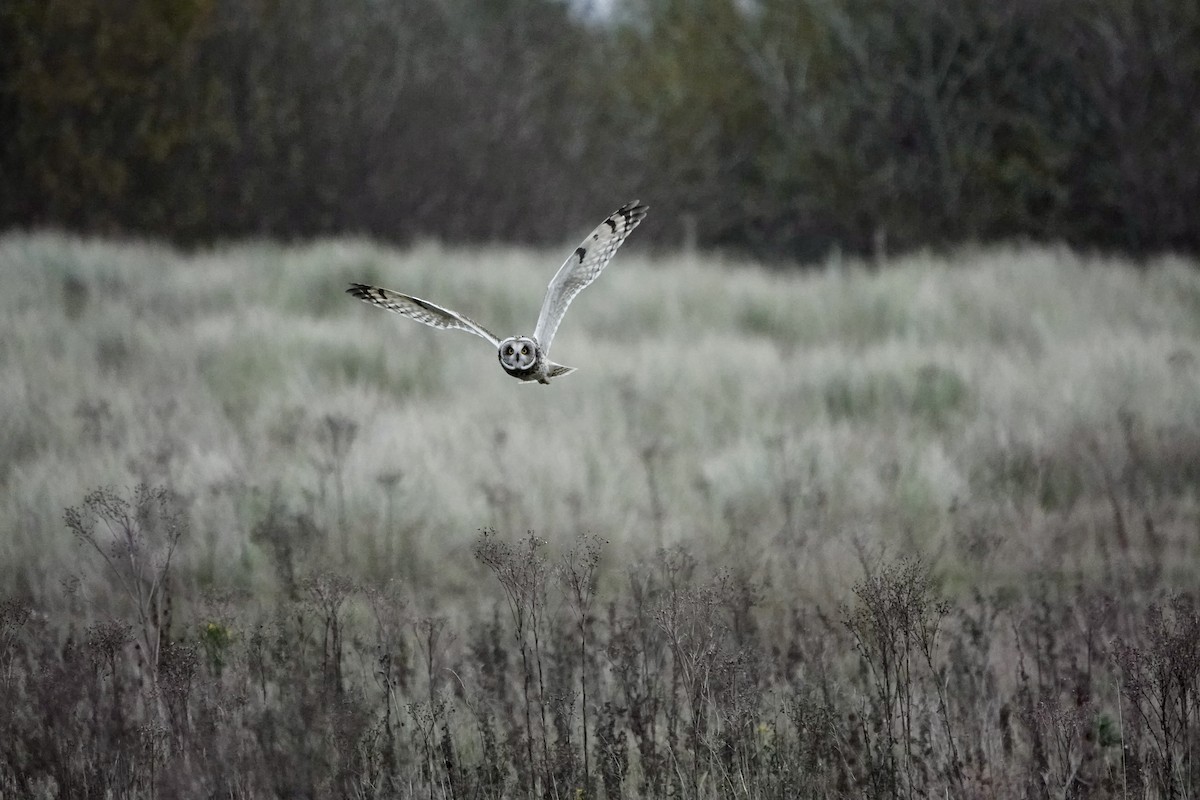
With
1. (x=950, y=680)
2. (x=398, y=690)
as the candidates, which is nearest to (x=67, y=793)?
(x=398, y=690)

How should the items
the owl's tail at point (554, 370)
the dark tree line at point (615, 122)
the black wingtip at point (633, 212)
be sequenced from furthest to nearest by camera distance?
the dark tree line at point (615, 122), the black wingtip at point (633, 212), the owl's tail at point (554, 370)

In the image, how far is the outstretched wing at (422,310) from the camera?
1956mm

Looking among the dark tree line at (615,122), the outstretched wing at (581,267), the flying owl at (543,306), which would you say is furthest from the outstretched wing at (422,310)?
the dark tree line at (615,122)

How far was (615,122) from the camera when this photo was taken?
76.2ft

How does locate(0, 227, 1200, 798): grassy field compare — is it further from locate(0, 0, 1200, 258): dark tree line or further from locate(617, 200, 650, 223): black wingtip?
locate(0, 0, 1200, 258): dark tree line

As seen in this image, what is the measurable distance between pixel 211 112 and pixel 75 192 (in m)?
2.02

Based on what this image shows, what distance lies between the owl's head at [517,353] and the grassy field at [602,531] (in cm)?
114

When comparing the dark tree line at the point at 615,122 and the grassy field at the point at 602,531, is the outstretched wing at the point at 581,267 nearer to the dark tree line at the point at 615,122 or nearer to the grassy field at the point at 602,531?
the grassy field at the point at 602,531

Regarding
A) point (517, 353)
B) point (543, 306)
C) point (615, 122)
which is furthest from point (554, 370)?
point (615, 122)

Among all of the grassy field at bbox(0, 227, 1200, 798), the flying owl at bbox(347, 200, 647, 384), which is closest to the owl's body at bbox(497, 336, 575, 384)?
the flying owl at bbox(347, 200, 647, 384)

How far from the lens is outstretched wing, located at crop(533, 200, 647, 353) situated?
2.08 m

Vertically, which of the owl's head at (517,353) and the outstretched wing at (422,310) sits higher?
the outstretched wing at (422,310)

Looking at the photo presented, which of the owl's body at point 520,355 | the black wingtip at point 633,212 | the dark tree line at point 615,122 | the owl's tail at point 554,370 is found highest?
the dark tree line at point 615,122

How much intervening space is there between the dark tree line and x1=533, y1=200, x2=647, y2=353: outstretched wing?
45.8 feet
